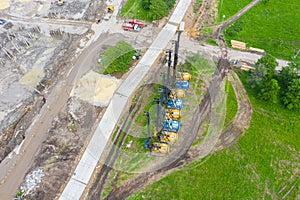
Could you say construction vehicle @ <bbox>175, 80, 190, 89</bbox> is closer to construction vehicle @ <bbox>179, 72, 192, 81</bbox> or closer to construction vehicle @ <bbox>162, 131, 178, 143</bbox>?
construction vehicle @ <bbox>179, 72, 192, 81</bbox>

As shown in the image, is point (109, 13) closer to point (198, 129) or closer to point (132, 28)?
point (132, 28)

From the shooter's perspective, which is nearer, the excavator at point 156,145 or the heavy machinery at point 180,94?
the excavator at point 156,145

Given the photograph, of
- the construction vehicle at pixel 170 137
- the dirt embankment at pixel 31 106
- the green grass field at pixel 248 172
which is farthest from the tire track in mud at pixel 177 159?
the dirt embankment at pixel 31 106

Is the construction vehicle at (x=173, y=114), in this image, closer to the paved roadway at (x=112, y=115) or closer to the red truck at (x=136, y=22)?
the paved roadway at (x=112, y=115)

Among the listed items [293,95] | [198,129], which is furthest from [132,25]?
[293,95]

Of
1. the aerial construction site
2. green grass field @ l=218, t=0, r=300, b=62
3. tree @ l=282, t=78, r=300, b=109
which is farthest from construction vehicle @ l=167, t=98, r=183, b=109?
green grass field @ l=218, t=0, r=300, b=62

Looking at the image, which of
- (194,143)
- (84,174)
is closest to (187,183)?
(194,143)
